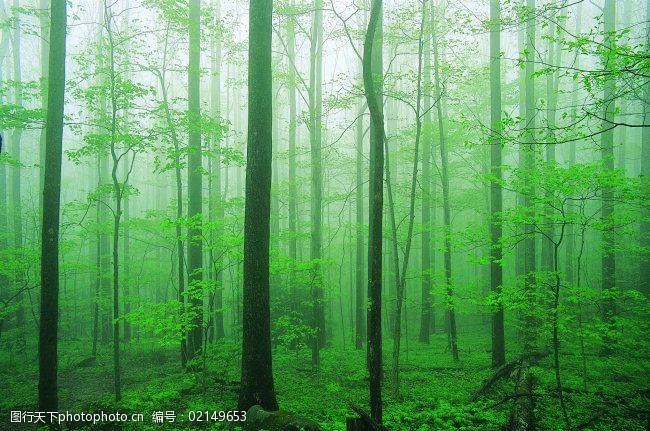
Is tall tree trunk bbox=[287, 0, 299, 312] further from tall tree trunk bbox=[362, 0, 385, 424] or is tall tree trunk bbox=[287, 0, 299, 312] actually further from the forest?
tall tree trunk bbox=[362, 0, 385, 424]

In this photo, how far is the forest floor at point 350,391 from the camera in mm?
6449

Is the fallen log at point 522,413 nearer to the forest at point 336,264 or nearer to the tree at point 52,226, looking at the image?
the forest at point 336,264

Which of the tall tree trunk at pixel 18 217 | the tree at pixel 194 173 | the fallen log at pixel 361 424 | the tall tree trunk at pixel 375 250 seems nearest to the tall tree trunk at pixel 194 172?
the tree at pixel 194 173

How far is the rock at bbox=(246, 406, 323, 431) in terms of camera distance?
5184 millimetres

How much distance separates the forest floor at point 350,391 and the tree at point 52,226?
123cm

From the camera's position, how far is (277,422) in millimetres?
5348

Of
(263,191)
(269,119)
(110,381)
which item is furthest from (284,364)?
(269,119)

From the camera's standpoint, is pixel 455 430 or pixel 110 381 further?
pixel 110 381

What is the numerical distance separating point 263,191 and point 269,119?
1.37 metres

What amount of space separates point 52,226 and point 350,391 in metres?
7.74

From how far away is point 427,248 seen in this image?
52.7 feet

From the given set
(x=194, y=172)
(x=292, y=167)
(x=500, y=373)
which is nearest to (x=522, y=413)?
(x=500, y=373)

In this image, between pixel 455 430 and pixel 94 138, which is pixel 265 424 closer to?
pixel 455 430

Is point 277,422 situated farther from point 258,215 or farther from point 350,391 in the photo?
point 350,391
